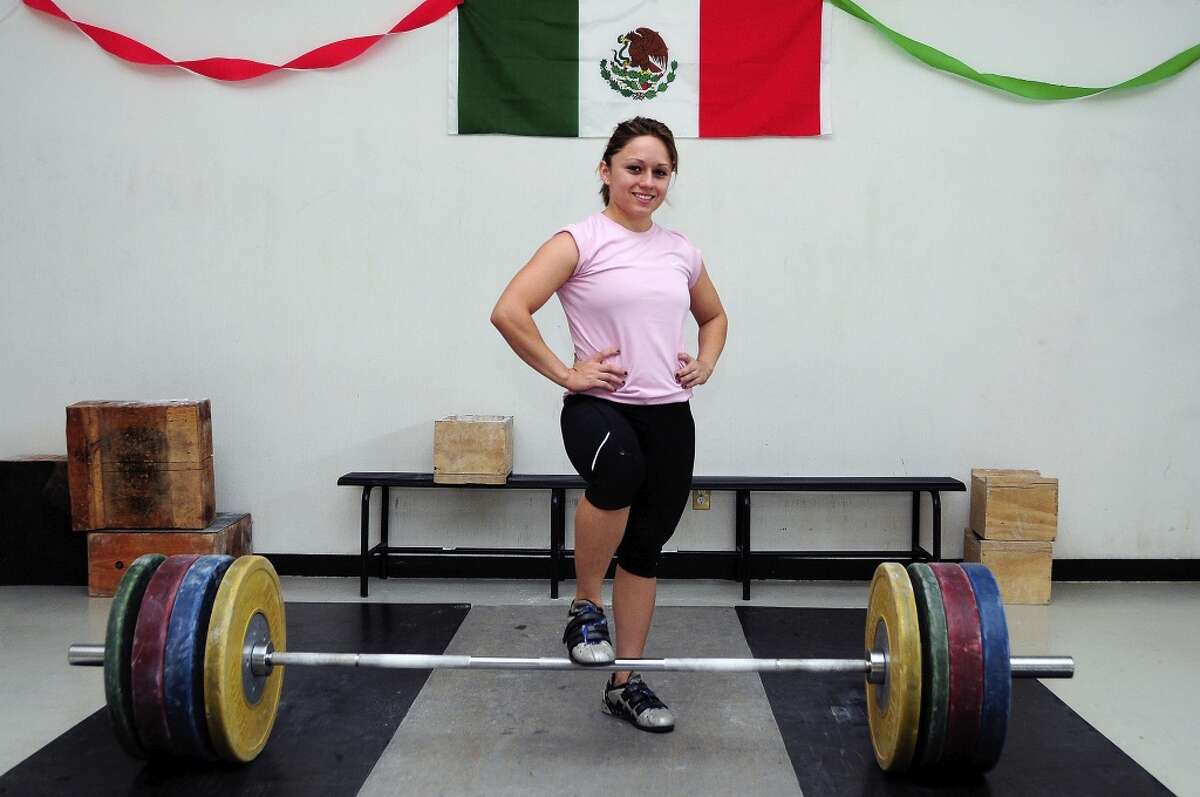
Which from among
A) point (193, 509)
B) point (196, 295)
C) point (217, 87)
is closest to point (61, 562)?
point (193, 509)

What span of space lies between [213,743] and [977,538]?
256cm

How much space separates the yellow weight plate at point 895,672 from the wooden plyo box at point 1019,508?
56.6 inches

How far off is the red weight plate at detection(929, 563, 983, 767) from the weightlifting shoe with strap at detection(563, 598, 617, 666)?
67cm

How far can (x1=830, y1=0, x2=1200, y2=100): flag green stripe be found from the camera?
3432 mm

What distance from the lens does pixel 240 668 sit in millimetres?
1933

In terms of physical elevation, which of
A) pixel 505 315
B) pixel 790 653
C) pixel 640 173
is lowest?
pixel 790 653

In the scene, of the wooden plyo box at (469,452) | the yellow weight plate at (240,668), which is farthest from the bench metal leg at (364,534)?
the yellow weight plate at (240,668)

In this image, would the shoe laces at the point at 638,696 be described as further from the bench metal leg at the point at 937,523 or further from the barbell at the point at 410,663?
the bench metal leg at the point at 937,523

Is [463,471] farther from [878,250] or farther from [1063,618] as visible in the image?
[1063,618]

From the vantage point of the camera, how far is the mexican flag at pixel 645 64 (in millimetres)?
3455

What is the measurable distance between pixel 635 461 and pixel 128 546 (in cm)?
211

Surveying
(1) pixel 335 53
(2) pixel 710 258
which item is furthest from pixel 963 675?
(1) pixel 335 53

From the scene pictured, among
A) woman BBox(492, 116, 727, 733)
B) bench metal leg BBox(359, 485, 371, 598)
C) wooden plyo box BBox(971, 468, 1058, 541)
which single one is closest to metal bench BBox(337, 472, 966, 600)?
bench metal leg BBox(359, 485, 371, 598)

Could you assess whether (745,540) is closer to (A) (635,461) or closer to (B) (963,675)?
(A) (635,461)
